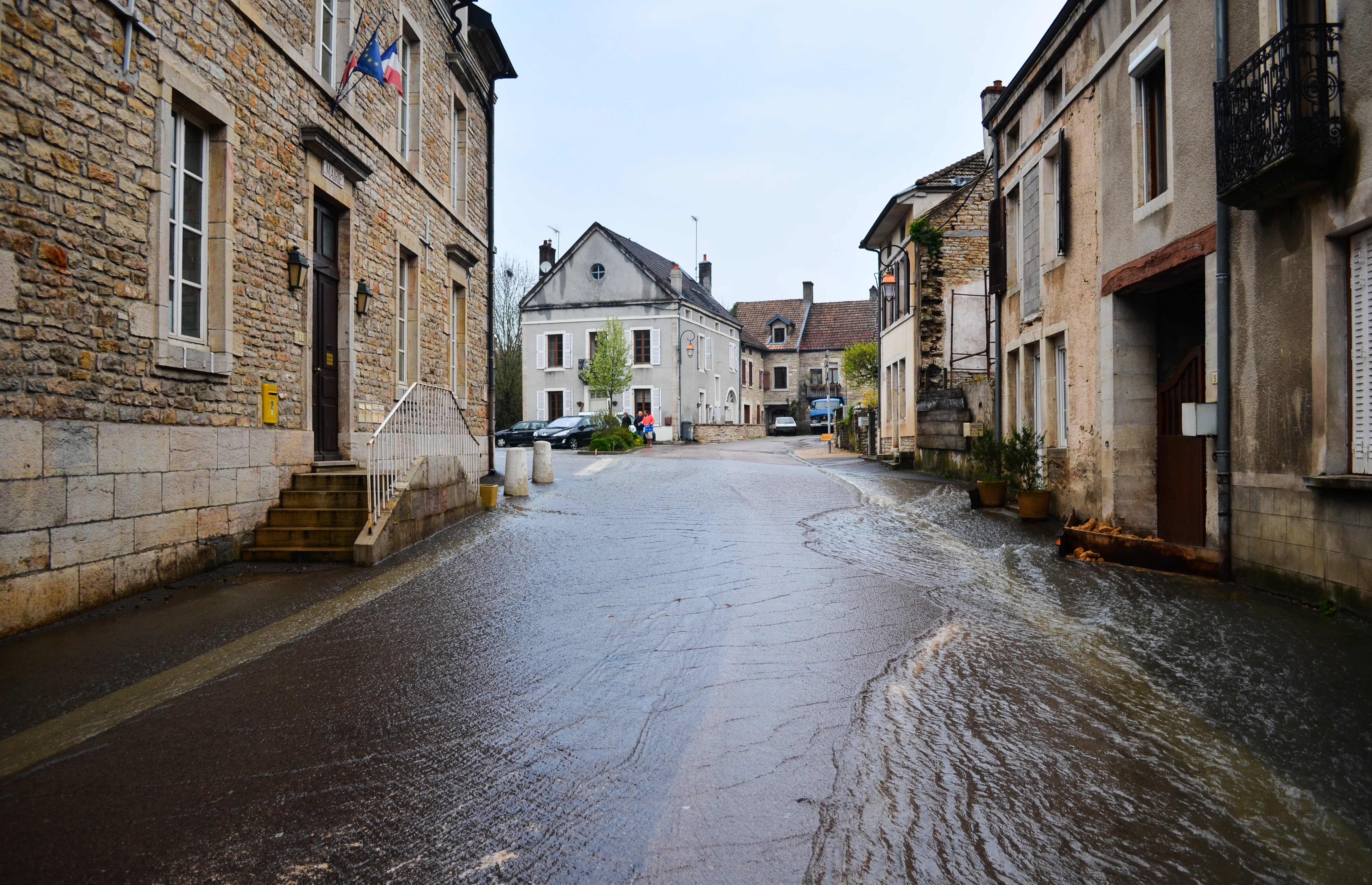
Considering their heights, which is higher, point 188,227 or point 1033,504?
point 188,227

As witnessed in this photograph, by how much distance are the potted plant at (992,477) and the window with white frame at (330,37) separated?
10.3 m

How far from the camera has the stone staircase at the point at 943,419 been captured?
19.0m

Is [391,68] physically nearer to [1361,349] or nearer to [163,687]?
[163,687]

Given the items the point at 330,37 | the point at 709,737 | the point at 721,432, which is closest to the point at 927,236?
the point at 330,37

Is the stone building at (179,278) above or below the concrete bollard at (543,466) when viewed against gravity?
above

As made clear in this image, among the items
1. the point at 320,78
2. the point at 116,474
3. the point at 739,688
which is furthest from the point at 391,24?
the point at 739,688

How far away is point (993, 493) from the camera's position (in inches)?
541

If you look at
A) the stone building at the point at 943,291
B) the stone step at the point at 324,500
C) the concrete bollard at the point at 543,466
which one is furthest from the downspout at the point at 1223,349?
the stone building at the point at 943,291

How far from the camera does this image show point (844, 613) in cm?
656

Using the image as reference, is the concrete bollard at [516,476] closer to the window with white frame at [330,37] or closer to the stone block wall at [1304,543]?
the window with white frame at [330,37]

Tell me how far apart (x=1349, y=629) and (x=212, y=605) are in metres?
7.96

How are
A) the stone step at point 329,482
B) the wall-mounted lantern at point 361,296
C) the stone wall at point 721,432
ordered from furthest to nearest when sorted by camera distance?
the stone wall at point 721,432
the wall-mounted lantern at point 361,296
the stone step at point 329,482

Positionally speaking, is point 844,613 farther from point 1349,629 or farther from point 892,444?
point 892,444

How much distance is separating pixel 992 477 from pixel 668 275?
3771 cm
